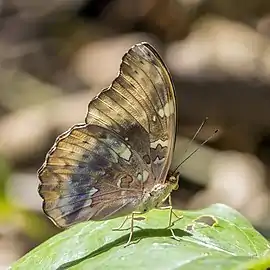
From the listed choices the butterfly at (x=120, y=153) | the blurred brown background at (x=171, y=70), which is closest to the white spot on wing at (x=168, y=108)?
the butterfly at (x=120, y=153)

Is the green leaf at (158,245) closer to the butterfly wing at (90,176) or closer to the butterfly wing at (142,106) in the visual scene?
the butterfly wing at (90,176)

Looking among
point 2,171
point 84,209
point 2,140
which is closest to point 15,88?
point 2,140

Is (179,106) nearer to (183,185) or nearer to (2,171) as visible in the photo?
(183,185)

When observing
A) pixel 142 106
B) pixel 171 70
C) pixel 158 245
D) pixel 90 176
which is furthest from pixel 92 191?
pixel 171 70

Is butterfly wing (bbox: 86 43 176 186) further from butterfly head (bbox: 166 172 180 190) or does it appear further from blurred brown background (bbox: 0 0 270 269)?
blurred brown background (bbox: 0 0 270 269)

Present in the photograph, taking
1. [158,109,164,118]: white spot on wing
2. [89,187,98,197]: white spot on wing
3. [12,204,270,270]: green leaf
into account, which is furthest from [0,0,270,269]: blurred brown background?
[158,109,164,118]: white spot on wing

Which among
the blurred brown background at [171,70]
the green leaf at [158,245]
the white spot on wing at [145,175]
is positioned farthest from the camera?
the blurred brown background at [171,70]

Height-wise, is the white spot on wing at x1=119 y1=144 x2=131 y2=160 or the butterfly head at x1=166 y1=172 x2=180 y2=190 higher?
the white spot on wing at x1=119 y1=144 x2=131 y2=160
